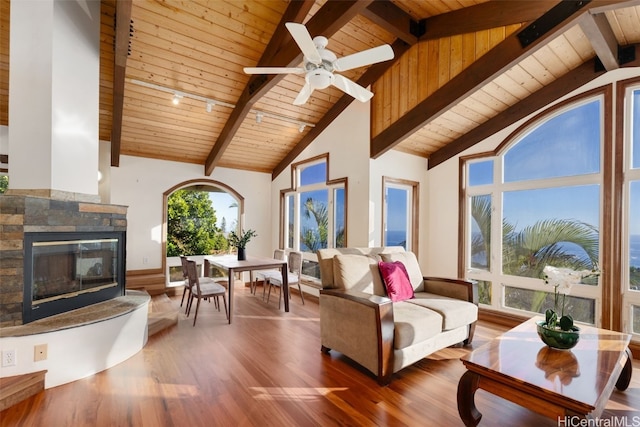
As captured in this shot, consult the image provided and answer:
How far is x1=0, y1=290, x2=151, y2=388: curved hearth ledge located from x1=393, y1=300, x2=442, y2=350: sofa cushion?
7.97ft

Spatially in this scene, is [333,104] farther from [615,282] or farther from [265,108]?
[615,282]

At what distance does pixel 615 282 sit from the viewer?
319 centimetres

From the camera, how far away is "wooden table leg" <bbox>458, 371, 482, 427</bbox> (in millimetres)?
1915

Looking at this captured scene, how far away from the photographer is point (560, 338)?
81.0 inches

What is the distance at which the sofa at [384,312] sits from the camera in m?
2.45

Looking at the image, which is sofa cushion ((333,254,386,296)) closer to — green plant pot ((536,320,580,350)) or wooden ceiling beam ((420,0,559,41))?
green plant pot ((536,320,580,350))

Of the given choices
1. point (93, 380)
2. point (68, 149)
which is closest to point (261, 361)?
point (93, 380)

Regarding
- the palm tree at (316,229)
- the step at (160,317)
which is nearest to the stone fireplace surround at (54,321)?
the step at (160,317)

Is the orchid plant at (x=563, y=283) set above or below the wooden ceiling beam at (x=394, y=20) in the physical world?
below

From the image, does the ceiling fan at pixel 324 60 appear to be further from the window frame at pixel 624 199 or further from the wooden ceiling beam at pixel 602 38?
the window frame at pixel 624 199

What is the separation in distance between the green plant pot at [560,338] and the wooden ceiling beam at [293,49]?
9.57ft

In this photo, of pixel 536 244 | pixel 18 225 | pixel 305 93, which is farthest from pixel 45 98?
A: pixel 536 244

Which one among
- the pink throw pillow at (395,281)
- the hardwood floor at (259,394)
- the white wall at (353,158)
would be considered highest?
the white wall at (353,158)

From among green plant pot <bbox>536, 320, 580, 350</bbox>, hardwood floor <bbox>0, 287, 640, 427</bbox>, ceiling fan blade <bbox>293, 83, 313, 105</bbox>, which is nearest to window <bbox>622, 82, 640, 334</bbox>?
hardwood floor <bbox>0, 287, 640, 427</bbox>
